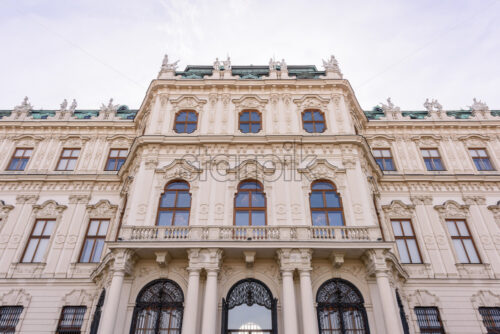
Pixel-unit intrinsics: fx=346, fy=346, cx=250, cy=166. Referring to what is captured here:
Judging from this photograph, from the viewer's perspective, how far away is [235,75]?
2159cm

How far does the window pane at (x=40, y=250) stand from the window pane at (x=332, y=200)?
1437 cm

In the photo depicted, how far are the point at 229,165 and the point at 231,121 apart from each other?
9.69 ft

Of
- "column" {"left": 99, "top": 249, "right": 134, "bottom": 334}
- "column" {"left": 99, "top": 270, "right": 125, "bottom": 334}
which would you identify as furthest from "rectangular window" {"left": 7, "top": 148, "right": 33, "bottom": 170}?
"column" {"left": 99, "top": 270, "right": 125, "bottom": 334}

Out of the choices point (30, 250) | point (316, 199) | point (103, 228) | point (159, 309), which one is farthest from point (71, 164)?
point (316, 199)

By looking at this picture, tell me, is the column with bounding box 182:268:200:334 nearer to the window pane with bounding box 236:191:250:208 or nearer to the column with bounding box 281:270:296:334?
the column with bounding box 281:270:296:334

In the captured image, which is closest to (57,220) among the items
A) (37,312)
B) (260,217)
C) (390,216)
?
(37,312)

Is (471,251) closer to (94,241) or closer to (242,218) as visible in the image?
(242,218)

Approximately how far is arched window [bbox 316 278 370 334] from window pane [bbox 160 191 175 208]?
757 cm

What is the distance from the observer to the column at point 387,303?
40.7ft

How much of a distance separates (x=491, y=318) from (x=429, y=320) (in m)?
2.85

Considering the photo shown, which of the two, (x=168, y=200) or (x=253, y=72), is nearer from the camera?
(x=168, y=200)

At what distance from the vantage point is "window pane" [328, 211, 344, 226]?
15474mm

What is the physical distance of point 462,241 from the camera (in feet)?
58.9

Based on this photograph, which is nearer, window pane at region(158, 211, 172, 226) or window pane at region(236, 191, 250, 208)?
window pane at region(158, 211, 172, 226)
